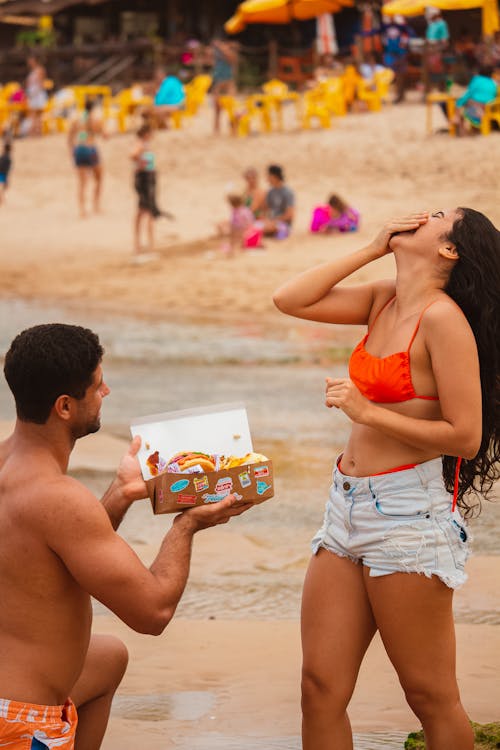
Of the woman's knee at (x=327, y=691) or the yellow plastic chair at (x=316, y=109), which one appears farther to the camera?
the yellow plastic chair at (x=316, y=109)

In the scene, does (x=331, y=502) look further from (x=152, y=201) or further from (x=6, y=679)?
(x=152, y=201)

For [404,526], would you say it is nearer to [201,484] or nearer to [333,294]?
[201,484]

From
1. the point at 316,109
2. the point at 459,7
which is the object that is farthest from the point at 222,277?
the point at 459,7

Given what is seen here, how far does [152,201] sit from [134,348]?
5721 millimetres

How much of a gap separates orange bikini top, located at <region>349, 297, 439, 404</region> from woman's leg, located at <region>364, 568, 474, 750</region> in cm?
41

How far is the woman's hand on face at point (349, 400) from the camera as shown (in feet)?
9.40

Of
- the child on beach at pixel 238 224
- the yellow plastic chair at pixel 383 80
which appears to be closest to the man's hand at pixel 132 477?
the child on beach at pixel 238 224

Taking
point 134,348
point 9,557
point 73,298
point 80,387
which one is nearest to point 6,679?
point 9,557

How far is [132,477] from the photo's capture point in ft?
9.25

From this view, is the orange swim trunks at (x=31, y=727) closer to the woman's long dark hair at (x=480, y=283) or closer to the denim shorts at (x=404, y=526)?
the denim shorts at (x=404, y=526)

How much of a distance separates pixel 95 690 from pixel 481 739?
1099 mm

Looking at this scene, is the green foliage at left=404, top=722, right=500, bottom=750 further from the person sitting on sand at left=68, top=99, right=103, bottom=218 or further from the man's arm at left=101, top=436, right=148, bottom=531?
the person sitting on sand at left=68, top=99, right=103, bottom=218

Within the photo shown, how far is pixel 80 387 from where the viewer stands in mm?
2646

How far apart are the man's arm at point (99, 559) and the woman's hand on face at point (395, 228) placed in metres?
0.99
